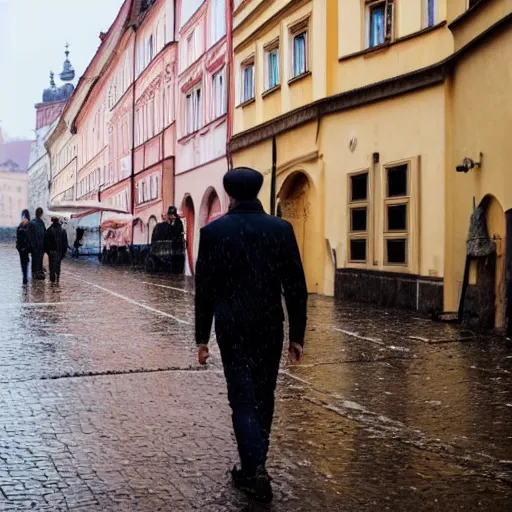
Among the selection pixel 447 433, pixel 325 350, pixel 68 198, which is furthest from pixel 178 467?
pixel 68 198

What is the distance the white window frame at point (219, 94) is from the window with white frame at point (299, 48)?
19.3 feet

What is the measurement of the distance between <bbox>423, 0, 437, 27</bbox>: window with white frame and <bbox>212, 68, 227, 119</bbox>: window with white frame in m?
11.8

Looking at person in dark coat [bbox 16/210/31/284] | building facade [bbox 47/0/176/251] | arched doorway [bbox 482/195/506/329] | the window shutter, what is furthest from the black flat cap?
building facade [bbox 47/0/176/251]

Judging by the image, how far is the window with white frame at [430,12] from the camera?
54.3ft

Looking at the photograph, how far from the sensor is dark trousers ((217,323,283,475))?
498 cm

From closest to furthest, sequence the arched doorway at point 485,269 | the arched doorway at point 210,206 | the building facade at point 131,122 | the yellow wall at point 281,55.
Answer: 1. the arched doorway at point 485,269
2. the yellow wall at point 281,55
3. the arched doorway at point 210,206
4. the building facade at point 131,122

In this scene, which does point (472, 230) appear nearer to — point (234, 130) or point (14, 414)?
point (14, 414)

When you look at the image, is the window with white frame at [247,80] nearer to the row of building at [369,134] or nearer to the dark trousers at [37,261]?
the row of building at [369,134]

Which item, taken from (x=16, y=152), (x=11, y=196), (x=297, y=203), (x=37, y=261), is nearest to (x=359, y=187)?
(x=297, y=203)

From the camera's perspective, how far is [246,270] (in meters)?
5.15

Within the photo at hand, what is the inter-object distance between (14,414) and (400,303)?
411 inches

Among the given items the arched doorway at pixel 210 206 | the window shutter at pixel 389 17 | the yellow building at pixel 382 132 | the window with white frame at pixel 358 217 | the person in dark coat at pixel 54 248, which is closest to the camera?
the yellow building at pixel 382 132

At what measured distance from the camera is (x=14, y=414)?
280 inches

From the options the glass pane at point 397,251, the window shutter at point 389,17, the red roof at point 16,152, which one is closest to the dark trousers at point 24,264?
the glass pane at point 397,251
